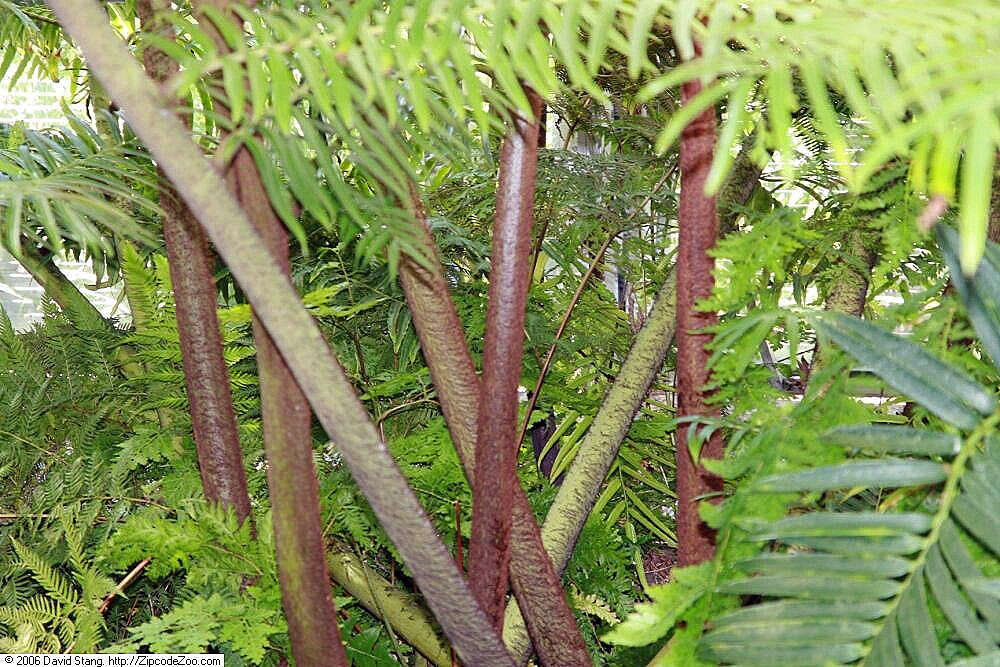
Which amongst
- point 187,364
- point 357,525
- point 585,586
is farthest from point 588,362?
point 187,364

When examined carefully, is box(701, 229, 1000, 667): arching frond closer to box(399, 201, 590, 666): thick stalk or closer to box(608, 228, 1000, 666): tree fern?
box(608, 228, 1000, 666): tree fern

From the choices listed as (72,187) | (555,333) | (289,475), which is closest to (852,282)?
(555,333)

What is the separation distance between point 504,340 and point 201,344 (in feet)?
0.78

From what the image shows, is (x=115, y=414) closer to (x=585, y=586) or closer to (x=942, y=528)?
(x=585, y=586)

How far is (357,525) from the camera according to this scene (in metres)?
0.75

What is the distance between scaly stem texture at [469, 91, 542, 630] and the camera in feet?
1.93

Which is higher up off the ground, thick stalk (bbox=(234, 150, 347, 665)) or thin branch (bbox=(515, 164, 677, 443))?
thin branch (bbox=(515, 164, 677, 443))

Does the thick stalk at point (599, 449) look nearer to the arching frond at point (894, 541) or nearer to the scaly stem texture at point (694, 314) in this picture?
the scaly stem texture at point (694, 314)

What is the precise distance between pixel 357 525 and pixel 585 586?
0.25 meters

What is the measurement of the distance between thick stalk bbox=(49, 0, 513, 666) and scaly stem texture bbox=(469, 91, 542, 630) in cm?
12

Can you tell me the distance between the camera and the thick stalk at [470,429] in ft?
2.13

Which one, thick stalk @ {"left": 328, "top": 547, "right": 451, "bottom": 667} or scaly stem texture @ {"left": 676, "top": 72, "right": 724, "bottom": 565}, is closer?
scaly stem texture @ {"left": 676, "top": 72, "right": 724, "bottom": 565}

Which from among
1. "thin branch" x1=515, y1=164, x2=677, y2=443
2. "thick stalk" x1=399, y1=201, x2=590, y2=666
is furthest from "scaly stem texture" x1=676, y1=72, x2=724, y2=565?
"thin branch" x1=515, y1=164, x2=677, y2=443

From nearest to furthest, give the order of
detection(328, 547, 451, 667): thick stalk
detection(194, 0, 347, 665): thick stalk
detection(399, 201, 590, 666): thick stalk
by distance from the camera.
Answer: detection(194, 0, 347, 665): thick stalk → detection(399, 201, 590, 666): thick stalk → detection(328, 547, 451, 667): thick stalk
